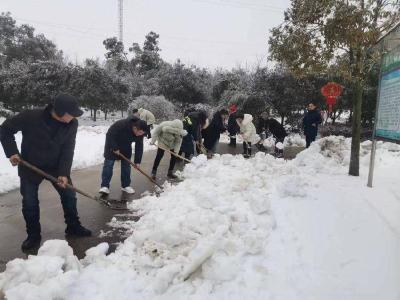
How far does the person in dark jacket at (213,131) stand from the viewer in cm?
1044

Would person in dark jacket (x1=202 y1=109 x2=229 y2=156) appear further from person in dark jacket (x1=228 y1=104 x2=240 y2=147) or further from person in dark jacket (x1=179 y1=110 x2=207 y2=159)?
person in dark jacket (x1=228 y1=104 x2=240 y2=147)

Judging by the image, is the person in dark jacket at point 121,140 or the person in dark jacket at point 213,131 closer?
the person in dark jacket at point 121,140

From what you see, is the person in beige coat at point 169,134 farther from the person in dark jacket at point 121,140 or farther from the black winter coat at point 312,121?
the black winter coat at point 312,121

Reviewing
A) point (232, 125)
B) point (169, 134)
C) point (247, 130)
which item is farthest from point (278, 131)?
point (169, 134)

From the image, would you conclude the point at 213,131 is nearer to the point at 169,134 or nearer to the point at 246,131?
the point at 246,131

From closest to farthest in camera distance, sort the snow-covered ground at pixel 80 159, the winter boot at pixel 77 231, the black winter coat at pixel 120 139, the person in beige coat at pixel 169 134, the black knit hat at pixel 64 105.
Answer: the black knit hat at pixel 64 105 < the winter boot at pixel 77 231 < the black winter coat at pixel 120 139 < the snow-covered ground at pixel 80 159 < the person in beige coat at pixel 169 134

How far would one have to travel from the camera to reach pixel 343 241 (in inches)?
161

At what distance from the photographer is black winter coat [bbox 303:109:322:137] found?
11562 mm

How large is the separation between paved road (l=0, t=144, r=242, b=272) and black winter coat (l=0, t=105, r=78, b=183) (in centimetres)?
83

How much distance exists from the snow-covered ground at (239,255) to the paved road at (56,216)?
48cm

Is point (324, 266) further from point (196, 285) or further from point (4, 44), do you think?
point (4, 44)

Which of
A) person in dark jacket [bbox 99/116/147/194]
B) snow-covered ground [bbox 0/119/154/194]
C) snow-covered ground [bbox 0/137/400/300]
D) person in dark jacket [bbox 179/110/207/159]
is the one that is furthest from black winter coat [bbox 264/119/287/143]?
person in dark jacket [bbox 99/116/147/194]

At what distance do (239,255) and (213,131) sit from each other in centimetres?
707

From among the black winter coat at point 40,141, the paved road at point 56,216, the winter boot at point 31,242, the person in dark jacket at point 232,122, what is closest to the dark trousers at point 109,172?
the paved road at point 56,216
